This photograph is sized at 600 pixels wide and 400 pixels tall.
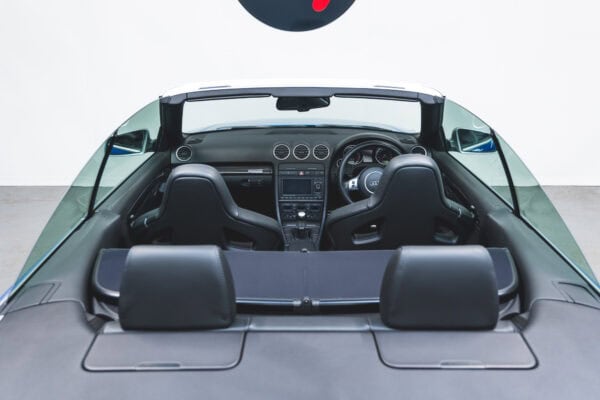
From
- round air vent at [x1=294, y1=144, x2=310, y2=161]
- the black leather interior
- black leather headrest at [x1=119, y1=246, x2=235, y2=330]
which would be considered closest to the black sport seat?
the black leather interior

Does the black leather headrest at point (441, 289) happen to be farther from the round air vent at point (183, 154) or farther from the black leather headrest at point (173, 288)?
the round air vent at point (183, 154)

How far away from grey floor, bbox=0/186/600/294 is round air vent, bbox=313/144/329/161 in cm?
210

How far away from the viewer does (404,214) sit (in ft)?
7.56

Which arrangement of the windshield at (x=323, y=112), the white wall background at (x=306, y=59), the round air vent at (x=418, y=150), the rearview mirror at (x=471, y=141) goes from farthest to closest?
the white wall background at (x=306, y=59) < the windshield at (x=323, y=112) < the round air vent at (x=418, y=150) < the rearview mirror at (x=471, y=141)

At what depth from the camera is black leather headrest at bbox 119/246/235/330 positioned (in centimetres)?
144

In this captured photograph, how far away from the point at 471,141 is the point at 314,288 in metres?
1.37

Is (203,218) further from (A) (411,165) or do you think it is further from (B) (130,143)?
(B) (130,143)

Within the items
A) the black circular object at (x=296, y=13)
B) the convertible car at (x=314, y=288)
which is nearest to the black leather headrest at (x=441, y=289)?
the convertible car at (x=314, y=288)

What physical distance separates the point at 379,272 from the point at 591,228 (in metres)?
3.67

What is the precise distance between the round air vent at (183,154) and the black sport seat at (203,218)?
0.84 m

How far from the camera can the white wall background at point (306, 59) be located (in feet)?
18.6

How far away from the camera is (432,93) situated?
258 cm

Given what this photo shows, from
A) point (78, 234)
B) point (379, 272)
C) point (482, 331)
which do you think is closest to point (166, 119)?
point (78, 234)

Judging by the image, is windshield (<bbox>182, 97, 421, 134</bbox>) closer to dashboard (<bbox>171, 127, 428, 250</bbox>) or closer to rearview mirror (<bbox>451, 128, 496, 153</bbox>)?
dashboard (<bbox>171, 127, 428, 250</bbox>)
